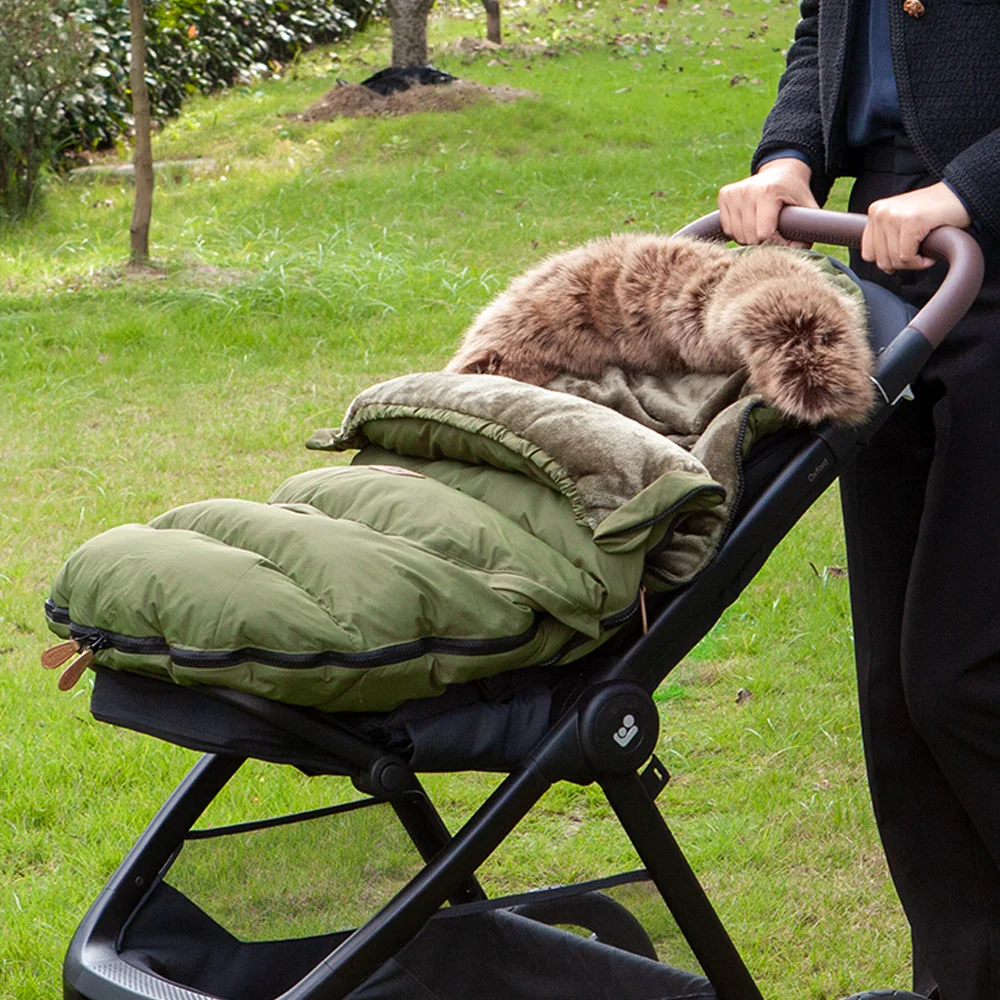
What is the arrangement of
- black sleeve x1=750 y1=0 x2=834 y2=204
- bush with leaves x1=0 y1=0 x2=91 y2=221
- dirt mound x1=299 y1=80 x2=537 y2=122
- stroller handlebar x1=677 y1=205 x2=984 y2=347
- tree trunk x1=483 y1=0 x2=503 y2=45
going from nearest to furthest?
stroller handlebar x1=677 y1=205 x2=984 y2=347 → black sleeve x1=750 y1=0 x2=834 y2=204 → bush with leaves x1=0 y1=0 x2=91 y2=221 → dirt mound x1=299 y1=80 x2=537 y2=122 → tree trunk x1=483 y1=0 x2=503 y2=45

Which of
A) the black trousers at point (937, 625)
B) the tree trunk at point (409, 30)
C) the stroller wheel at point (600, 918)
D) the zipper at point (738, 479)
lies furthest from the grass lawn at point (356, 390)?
the zipper at point (738, 479)

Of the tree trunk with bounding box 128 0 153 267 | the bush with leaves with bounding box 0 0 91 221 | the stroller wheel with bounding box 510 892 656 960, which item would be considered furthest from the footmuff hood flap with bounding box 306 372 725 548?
the bush with leaves with bounding box 0 0 91 221

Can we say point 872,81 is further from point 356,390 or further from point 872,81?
point 356,390

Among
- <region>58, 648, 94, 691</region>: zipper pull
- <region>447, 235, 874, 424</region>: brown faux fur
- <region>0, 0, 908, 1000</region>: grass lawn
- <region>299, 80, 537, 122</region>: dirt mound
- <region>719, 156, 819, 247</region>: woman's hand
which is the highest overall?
<region>719, 156, 819, 247</region>: woman's hand

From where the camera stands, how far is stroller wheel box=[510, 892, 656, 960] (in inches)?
80.3

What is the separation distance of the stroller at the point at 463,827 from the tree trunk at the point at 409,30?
392 inches

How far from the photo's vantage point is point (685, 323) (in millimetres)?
1931

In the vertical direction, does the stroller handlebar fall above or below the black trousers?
above

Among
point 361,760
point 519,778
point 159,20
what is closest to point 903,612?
point 519,778

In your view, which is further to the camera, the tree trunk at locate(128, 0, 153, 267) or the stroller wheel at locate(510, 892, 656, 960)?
the tree trunk at locate(128, 0, 153, 267)

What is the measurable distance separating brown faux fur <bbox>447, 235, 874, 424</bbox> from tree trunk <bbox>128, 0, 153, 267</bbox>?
5.79 m


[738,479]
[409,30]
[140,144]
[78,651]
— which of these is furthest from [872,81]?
[409,30]

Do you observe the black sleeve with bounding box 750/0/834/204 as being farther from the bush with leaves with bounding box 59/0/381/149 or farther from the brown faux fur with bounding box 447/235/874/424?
the bush with leaves with bounding box 59/0/381/149

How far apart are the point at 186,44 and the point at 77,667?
12.2 m
